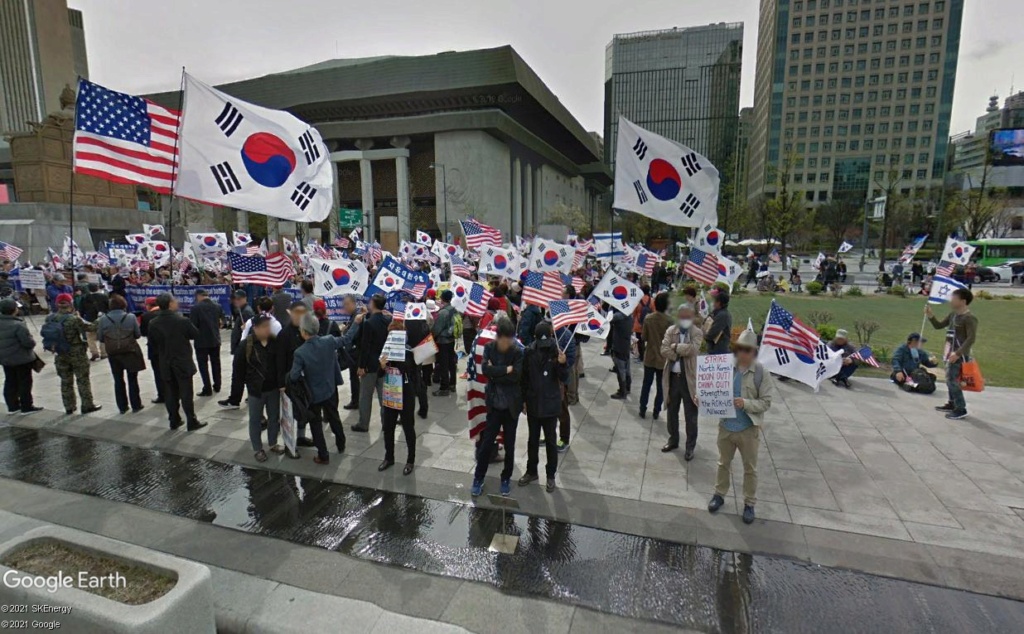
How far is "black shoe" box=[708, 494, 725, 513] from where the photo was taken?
511 cm

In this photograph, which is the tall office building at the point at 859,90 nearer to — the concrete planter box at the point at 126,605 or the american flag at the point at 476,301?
the american flag at the point at 476,301

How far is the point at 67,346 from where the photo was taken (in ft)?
25.1

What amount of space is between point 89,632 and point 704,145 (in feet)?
446

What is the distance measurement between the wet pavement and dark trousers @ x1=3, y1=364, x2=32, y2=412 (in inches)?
93.7

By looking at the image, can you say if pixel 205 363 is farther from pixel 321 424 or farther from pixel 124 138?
pixel 321 424

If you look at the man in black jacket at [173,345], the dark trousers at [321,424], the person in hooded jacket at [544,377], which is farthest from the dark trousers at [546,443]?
the man in black jacket at [173,345]

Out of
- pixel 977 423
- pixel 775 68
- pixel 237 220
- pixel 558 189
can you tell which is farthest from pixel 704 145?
pixel 977 423

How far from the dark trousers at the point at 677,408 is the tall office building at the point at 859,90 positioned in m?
104

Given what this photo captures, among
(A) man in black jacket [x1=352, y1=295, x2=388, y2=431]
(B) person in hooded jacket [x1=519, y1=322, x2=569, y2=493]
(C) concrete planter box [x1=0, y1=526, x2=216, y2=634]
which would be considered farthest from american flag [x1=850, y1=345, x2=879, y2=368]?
(C) concrete planter box [x1=0, y1=526, x2=216, y2=634]

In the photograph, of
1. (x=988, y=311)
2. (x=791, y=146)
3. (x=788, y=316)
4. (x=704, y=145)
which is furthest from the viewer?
(x=704, y=145)

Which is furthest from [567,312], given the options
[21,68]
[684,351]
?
[21,68]

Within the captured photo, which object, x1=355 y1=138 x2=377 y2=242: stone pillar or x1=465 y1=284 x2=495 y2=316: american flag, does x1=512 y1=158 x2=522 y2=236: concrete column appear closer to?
x1=355 y1=138 x2=377 y2=242: stone pillar

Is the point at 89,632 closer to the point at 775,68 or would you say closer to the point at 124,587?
the point at 124,587

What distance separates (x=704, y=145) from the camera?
12244cm
